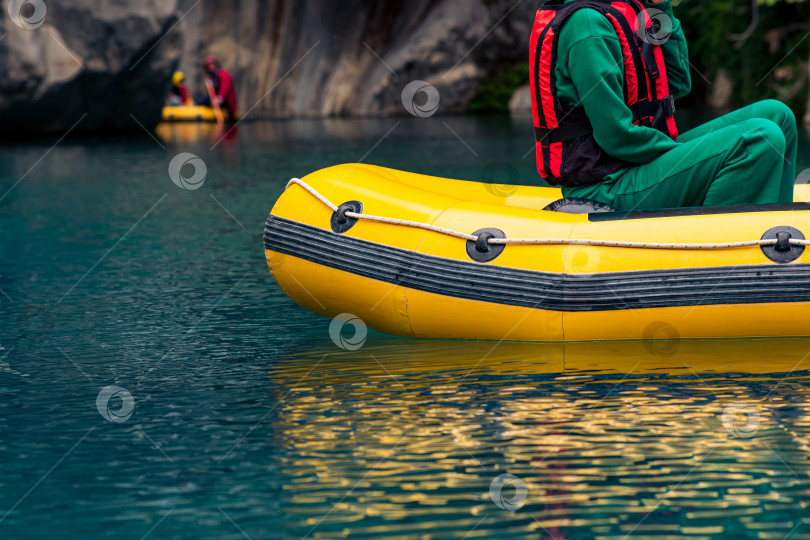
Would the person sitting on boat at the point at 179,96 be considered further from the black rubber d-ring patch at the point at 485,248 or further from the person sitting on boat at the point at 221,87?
the black rubber d-ring patch at the point at 485,248

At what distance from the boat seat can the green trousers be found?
0.12ft

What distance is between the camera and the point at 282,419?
Result: 316 centimetres

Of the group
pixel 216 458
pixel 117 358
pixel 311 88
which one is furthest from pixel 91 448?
pixel 311 88

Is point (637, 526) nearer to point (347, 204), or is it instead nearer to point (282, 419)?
point (282, 419)

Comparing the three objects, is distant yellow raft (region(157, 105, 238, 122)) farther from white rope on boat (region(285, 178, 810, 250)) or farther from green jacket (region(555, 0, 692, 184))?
green jacket (region(555, 0, 692, 184))

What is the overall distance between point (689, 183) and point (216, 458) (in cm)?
194

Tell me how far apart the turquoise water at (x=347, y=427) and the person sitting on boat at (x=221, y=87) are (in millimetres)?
13319

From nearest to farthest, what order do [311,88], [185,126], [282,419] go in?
[282,419] → [185,126] → [311,88]

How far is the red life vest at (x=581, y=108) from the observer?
393cm

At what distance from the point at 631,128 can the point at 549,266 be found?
1.79 ft

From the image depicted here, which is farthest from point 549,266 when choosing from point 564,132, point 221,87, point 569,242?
point 221,87

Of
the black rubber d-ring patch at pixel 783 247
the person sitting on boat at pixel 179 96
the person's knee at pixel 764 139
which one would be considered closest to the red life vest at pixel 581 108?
the person's knee at pixel 764 139

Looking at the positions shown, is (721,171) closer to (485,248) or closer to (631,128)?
(631,128)

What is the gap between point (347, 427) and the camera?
3.07 meters
